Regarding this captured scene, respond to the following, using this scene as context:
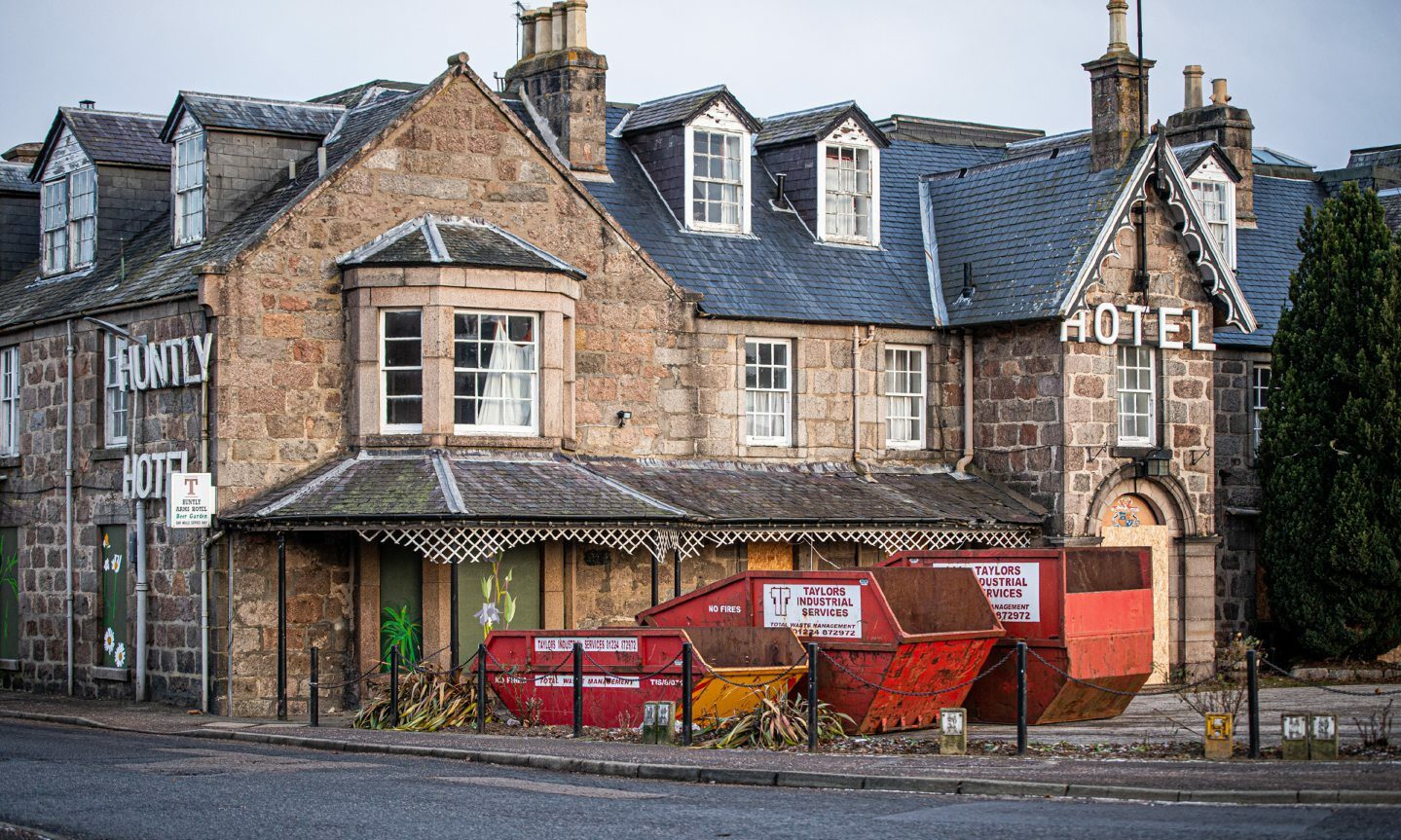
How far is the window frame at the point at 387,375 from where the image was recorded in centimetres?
2600

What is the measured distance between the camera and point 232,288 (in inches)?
995

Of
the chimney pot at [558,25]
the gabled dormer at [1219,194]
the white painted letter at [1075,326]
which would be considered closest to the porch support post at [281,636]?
the chimney pot at [558,25]

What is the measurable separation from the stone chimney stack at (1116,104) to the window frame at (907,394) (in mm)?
4093

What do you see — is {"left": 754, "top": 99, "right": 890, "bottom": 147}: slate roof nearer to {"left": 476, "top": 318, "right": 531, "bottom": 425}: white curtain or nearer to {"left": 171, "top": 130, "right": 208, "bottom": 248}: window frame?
{"left": 476, "top": 318, "right": 531, "bottom": 425}: white curtain

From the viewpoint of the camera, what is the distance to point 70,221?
30.3 metres

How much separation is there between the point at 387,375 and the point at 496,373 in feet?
4.70

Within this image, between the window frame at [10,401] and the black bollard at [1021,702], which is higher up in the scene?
the window frame at [10,401]

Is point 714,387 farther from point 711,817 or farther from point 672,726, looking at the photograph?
point 711,817

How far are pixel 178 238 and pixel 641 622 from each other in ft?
30.6

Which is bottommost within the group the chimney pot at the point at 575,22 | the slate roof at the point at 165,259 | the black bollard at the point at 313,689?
the black bollard at the point at 313,689

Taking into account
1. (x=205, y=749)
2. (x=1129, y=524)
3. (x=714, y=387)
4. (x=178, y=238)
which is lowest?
(x=205, y=749)

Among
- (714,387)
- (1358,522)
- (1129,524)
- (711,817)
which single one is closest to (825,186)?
(714,387)

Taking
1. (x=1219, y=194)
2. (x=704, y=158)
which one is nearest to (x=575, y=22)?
(x=704, y=158)

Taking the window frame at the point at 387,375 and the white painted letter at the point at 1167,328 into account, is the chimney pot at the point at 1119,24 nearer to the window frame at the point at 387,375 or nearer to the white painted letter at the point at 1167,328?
the white painted letter at the point at 1167,328
